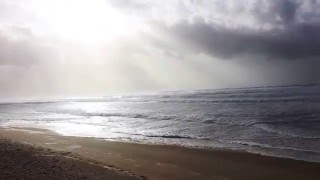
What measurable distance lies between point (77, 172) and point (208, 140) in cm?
1185

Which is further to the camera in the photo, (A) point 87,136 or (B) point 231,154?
(A) point 87,136

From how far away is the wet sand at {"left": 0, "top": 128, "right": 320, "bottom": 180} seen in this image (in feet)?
50.1

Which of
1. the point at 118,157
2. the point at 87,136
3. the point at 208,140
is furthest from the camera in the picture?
the point at 87,136

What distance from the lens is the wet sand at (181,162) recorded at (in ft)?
50.1

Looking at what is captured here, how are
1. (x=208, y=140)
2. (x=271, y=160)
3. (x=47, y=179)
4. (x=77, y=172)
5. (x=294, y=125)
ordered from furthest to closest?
(x=294, y=125) < (x=208, y=140) < (x=271, y=160) < (x=77, y=172) < (x=47, y=179)

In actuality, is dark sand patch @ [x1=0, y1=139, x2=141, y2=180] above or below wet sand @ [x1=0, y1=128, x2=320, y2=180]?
above

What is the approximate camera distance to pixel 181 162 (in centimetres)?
1786

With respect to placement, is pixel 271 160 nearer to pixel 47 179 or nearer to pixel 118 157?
pixel 118 157

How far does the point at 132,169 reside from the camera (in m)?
16.3

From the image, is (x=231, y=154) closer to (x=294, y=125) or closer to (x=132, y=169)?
(x=132, y=169)

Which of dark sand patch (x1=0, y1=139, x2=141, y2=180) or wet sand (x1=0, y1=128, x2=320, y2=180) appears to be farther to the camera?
wet sand (x1=0, y1=128, x2=320, y2=180)

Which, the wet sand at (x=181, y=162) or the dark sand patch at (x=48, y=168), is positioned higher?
the dark sand patch at (x=48, y=168)

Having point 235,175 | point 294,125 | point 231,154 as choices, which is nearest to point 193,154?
point 231,154

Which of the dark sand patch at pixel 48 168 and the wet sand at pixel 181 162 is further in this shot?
the wet sand at pixel 181 162
